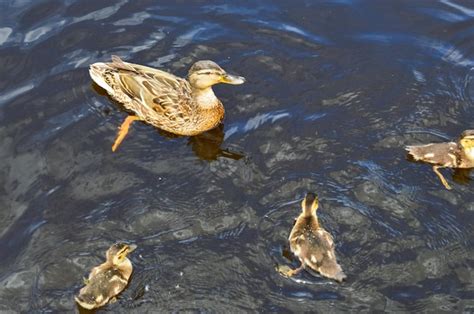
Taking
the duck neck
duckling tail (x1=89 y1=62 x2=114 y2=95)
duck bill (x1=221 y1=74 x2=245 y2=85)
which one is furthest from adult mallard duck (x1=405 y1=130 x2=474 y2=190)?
duckling tail (x1=89 y1=62 x2=114 y2=95)

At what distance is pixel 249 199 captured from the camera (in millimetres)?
6883

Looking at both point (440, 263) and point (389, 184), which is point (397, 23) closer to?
point (389, 184)

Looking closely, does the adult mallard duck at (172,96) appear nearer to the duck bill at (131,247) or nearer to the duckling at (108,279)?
the duck bill at (131,247)

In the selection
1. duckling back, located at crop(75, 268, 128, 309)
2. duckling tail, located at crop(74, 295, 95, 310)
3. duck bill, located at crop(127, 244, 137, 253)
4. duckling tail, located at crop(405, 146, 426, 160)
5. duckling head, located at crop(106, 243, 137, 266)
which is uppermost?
duckling tail, located at crop(405, 146, 426, 160)

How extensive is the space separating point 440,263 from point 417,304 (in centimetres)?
49

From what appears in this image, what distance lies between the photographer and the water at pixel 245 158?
618cm

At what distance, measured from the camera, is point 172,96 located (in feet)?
26.6

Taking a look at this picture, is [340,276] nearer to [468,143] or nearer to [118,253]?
[118,253]

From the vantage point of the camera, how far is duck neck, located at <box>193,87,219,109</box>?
805 cm

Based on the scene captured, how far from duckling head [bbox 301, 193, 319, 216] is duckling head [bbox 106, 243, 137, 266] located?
1499 millimetres

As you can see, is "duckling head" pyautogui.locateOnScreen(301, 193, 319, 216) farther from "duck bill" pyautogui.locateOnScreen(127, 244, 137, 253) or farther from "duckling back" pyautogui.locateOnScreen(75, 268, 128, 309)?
"duckling back" pyautogui.locateOnScreen(75, 268, 128, 309)

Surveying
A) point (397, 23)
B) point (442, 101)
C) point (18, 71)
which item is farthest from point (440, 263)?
point (18, 71)

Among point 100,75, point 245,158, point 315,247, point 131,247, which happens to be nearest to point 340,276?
point 315,247

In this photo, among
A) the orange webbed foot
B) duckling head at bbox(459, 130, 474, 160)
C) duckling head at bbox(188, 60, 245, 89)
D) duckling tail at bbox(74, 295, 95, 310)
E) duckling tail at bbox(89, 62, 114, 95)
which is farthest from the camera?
duckling tail at bbox(89, 62, 114, 95)
